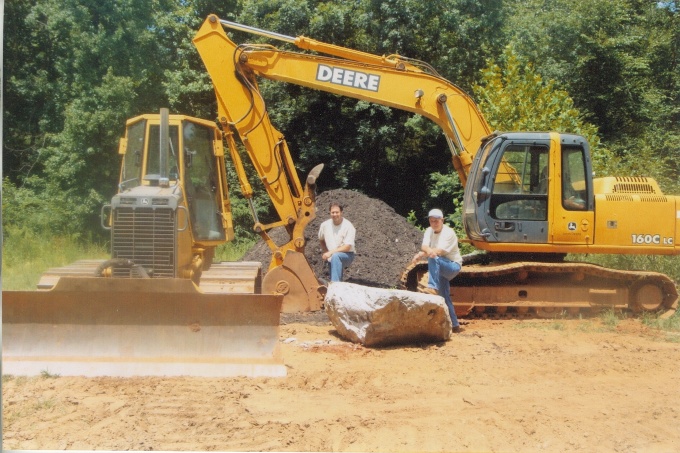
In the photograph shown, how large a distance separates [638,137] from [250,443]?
47.7 feet

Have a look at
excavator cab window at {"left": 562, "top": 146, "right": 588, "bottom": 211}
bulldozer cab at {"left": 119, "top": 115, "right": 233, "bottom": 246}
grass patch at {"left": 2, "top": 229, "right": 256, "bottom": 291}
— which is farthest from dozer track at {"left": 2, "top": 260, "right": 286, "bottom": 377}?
excavator cab window at {"left": 562, "top": 146, "right": 588, "bottom": 211}

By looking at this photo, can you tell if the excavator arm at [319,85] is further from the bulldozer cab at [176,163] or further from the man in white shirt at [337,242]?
the bulldozer cab at [176,163]

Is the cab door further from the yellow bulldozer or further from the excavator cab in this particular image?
the yellow bulldozer

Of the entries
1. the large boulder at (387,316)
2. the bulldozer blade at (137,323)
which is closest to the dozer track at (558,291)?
the large boulder at (387,316)

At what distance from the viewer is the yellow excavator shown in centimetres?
1024

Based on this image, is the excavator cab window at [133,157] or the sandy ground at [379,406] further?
the excavator cab window at [133,157]

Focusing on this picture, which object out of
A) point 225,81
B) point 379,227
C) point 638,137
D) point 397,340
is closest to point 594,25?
point 638,137

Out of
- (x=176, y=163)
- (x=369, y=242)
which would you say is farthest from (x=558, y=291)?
(x=176, y=163)

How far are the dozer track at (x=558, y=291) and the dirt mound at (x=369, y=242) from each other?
2361 mm

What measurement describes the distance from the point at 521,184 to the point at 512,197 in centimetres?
20

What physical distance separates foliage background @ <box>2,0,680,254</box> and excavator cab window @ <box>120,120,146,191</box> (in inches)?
179

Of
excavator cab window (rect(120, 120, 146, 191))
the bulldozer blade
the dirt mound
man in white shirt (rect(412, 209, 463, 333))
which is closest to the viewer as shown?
the bulldozer blade

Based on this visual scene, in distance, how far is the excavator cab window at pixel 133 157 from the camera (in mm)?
8406

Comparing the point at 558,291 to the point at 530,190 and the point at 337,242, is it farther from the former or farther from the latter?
the point at 337,242
